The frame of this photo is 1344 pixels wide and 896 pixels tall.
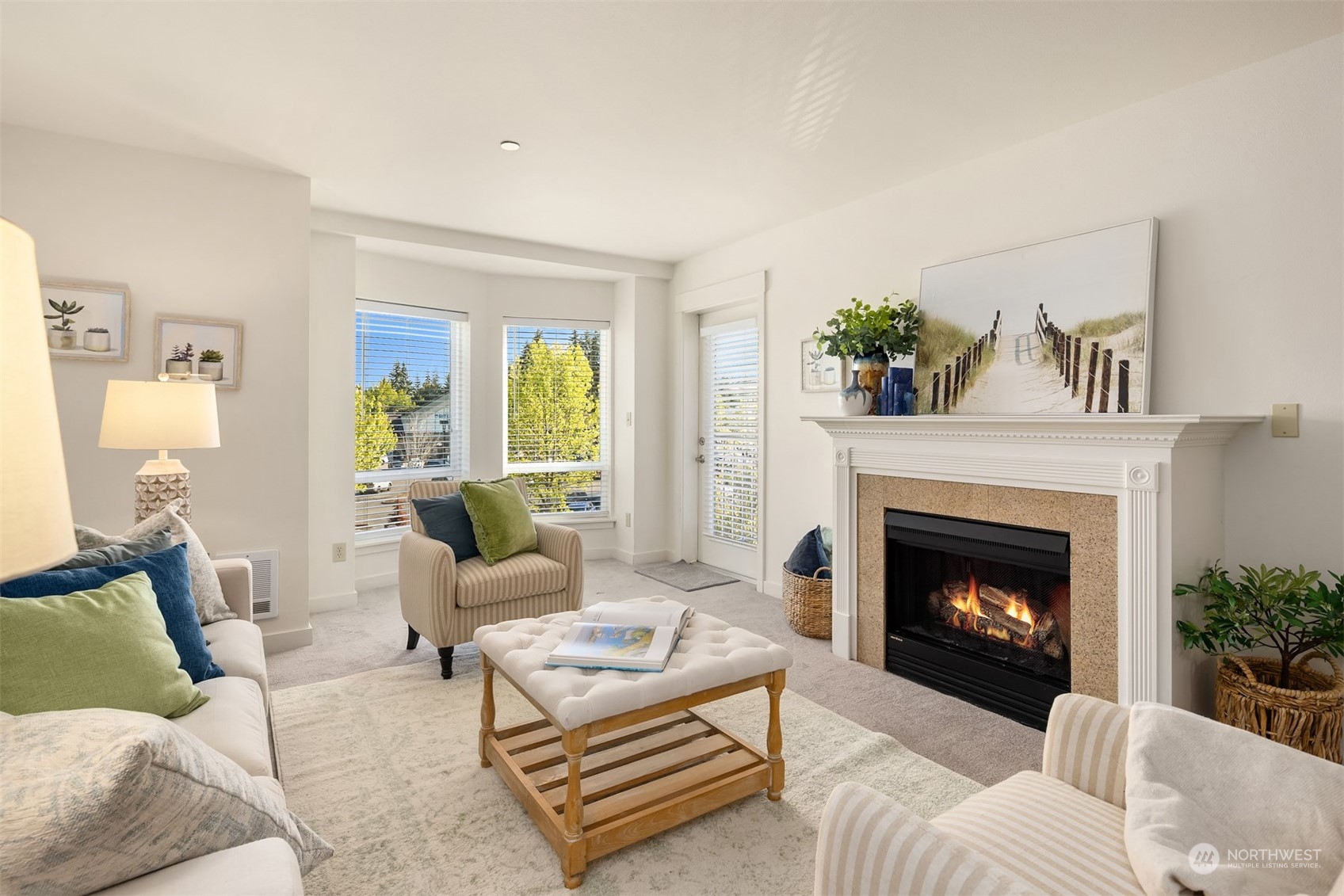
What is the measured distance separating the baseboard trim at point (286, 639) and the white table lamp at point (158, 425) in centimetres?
96

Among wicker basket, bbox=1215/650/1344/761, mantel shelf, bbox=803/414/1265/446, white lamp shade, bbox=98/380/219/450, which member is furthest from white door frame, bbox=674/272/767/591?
wicker basket, bbox=1215/650/1344/761

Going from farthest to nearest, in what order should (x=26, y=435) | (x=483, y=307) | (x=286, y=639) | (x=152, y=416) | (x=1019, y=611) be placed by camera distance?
(x=483, y=307) < (x=286, y=639) < (x=1019, y=611) < (x=152, y=416) < (x=26, y=435)

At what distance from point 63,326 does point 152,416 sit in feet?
3.09

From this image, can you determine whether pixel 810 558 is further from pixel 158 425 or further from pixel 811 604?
pixel 158 425

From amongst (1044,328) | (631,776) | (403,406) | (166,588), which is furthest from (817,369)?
(166,588)

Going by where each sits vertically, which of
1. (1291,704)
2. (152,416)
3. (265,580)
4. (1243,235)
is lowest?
(1291,704)

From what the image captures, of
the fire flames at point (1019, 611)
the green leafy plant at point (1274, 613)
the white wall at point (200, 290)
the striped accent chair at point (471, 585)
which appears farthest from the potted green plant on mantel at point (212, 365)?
the green leafy plant at point (1274, 613)

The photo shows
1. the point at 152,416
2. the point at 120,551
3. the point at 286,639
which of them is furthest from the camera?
the point at 286,639

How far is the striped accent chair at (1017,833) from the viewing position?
933 mm

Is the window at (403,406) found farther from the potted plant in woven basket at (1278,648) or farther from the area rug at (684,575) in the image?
the potted plant in woven basket at (1278,648)

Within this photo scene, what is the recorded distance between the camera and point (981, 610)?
3.07 m

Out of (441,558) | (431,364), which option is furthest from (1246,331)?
(431,364)

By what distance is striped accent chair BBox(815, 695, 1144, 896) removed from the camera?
0.93m

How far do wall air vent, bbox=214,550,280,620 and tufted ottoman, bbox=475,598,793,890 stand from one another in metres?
1.92
